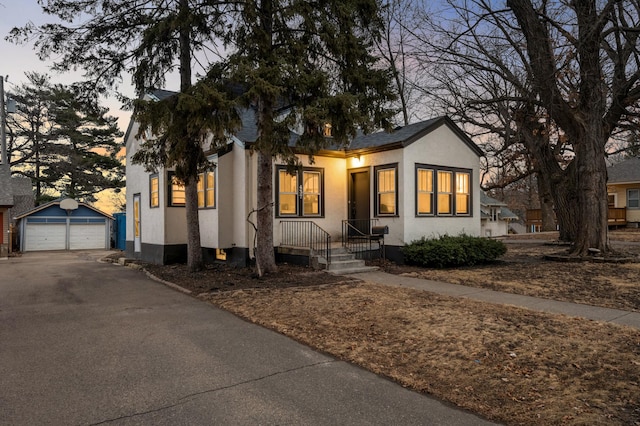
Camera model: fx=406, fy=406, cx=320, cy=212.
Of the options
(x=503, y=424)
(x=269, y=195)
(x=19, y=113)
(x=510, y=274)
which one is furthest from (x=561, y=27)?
(x=19, y=113)

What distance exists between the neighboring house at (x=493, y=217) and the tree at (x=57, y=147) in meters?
30.2

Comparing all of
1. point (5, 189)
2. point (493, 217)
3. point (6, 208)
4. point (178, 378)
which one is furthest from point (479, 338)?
point (493, 217)

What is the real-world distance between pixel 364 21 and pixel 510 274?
7275 mm

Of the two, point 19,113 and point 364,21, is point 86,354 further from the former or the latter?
point 19,113

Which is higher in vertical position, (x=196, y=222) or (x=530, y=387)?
(x=196, y=222)

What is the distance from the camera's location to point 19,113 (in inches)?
1143

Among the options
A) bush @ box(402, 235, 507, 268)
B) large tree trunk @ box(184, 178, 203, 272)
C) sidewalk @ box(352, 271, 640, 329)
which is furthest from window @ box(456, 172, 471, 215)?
large tree trunk @ box(184, 178, 203, 272)

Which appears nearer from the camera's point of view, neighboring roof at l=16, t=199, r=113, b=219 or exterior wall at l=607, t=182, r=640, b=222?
neighboring roof at l=16, t=199, r=113, b=219

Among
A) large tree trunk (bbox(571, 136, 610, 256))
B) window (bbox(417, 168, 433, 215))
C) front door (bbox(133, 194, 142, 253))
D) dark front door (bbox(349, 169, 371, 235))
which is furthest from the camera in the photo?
front door (bbox(133, 194, 142, 253))

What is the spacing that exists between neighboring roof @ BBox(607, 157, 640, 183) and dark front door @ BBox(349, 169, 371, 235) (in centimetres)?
2245

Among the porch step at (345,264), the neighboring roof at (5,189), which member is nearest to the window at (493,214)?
the porch step at (345,264)

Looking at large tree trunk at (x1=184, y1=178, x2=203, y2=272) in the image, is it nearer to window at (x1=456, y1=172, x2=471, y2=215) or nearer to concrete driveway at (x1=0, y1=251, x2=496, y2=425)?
concrete driveway at (x1=0, y1=251, x2=496, y2=425)

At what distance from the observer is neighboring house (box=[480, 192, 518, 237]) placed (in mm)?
34375

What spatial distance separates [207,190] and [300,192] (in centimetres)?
303
